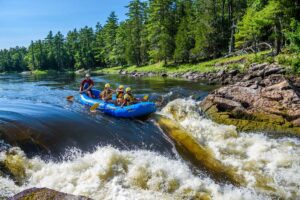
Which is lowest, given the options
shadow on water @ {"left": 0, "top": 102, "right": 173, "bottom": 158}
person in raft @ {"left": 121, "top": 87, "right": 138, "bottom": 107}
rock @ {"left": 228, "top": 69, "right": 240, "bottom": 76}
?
shadow on water @ {"left": 0, "top": 102, "right": 173, "bottom": 158}

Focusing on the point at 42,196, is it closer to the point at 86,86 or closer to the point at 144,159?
the point at 144,159

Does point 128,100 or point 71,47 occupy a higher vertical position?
point 71,47

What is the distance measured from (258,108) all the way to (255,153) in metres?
4.51

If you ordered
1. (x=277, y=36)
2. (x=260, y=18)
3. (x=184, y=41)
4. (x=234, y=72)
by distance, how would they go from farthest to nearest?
(x=184, y=41) → (x=260, y=18) → (x=277, y=36) → (x=234, y=72)

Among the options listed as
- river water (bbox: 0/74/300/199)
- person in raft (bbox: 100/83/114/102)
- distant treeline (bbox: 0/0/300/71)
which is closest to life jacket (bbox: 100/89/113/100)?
person in raft (bbox: 100/83/114/102)

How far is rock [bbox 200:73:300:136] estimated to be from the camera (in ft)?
45.6

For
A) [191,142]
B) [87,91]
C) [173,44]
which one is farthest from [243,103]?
[173,44]

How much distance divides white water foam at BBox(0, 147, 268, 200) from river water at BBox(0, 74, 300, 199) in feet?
0.09

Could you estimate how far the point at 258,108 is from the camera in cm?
1512

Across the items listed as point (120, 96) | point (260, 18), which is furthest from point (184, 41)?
point (120, 96)

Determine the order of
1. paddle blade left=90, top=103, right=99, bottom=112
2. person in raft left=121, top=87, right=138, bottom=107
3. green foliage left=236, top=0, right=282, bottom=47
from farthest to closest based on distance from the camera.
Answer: green foliage left=236, top=0, right=282, bottom=47 → paddle blade left=90, top=103, right=99, bottom=112 → person in raft left=121, top=87, right=138, bottom=107

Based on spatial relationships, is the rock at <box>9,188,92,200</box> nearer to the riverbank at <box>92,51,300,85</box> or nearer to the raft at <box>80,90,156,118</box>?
the raft at <box>80,90,156,118</box>

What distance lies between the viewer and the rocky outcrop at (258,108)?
13.9 m

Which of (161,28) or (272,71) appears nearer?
(272,71)
